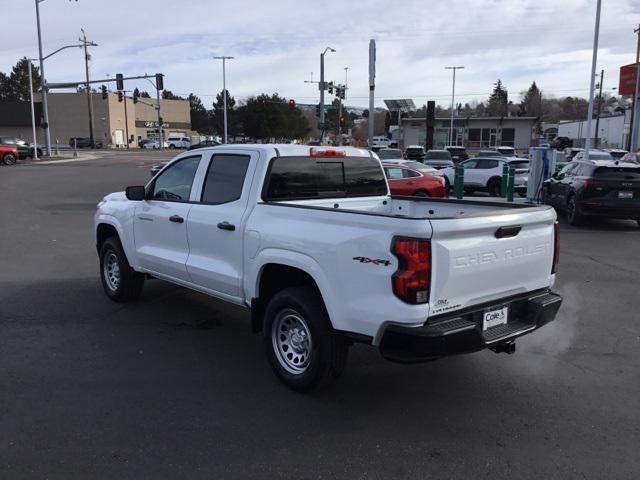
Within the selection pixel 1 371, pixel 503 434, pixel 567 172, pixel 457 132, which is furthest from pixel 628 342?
pixel 457 132

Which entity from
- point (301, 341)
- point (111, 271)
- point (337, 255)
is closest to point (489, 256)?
point (337, 255)

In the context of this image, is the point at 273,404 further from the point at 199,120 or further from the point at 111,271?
the point at 199,120

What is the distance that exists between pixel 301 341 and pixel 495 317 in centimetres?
147

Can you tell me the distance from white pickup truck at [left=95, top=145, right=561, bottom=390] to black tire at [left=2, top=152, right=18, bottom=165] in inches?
1449

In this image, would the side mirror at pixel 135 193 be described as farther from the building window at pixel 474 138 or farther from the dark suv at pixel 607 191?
the building window at pixel 474 138

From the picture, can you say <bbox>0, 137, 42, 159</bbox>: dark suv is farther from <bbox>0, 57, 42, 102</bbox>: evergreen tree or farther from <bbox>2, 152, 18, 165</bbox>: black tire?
<bbox>0, 57, 42, 102</bbox>: evergreen tree

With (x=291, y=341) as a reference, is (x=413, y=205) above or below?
above

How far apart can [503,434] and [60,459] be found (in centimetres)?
284

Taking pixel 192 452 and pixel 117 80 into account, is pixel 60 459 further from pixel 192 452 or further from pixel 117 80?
pixel 117 80

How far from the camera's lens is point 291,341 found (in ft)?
14.9

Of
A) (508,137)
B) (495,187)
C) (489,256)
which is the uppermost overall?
(508,137)

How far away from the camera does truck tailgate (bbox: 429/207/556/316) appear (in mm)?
3641

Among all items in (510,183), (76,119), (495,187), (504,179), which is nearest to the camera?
(510,183)

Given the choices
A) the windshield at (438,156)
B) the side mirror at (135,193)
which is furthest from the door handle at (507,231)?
the windshield at (438,156)
